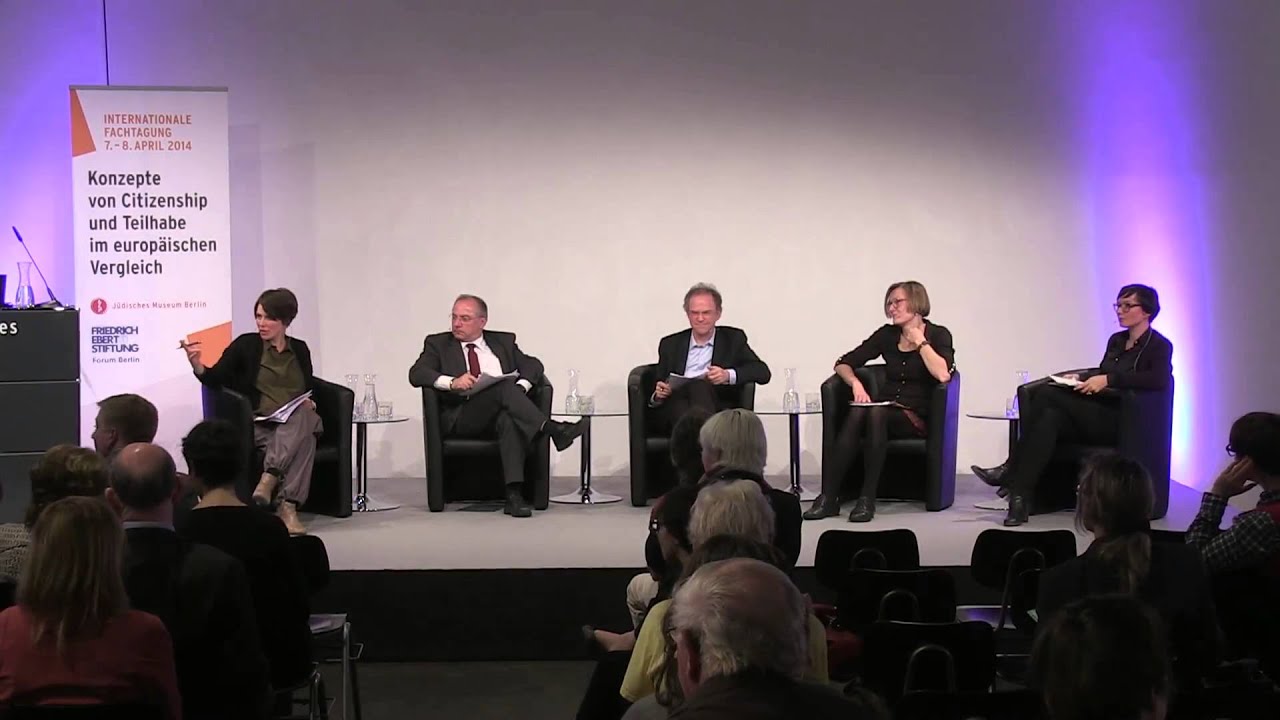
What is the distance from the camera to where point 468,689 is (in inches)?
200

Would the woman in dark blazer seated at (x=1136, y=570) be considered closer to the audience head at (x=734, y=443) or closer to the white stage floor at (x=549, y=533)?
the audience head at (x=734, y=443)

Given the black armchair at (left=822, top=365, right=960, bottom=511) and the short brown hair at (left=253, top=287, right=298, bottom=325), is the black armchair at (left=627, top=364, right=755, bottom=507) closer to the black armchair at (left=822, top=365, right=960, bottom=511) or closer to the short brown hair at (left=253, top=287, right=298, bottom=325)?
the black armchair at (left=822, top=365, right=960, bottom=511)

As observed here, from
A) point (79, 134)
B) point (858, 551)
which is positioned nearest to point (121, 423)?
point (858, 551)

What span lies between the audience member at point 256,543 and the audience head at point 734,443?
3.88ft

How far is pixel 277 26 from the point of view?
326 inches

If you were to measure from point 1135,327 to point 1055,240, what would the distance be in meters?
1.86

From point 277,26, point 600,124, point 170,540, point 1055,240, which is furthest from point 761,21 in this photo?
point 170,540

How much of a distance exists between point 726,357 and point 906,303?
928mm

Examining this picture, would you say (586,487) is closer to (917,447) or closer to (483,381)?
(483,381)

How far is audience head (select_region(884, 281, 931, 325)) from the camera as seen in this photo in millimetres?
6961

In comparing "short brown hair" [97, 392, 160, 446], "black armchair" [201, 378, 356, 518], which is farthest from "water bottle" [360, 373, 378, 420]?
"short brown hair" [97, 392, 160, 446]

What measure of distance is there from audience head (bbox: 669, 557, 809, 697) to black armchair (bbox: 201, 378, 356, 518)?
4.76 m

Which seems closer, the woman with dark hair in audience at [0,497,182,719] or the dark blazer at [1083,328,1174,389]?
the woman with dark hair in audience at [0,497,182,719]

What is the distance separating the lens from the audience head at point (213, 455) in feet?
11.8
